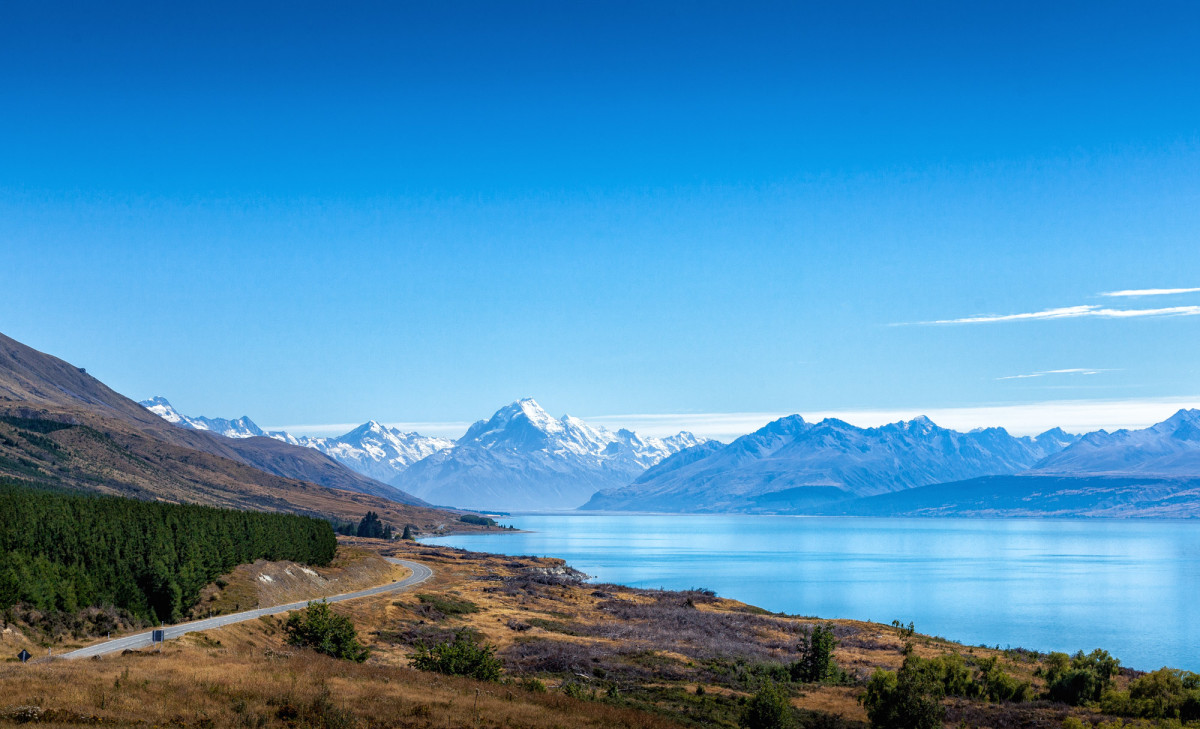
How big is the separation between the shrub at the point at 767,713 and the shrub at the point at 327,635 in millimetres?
20863

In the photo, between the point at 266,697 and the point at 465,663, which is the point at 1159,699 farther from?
the point at 266,697

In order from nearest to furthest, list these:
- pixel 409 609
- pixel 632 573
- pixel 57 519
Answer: pixel 57 519 < pixel 409 609 < pixel 632 573

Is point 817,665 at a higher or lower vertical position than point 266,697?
lower

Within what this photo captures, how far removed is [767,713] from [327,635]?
78.1ft

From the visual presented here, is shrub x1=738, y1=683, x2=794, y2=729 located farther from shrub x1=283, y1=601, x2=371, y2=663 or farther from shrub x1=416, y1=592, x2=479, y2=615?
shrub x1=416, y1=592, x2=479, y2=615

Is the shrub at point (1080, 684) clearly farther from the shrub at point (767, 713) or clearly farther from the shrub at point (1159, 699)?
the shrub at point (767, 713)

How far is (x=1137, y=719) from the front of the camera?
47375mm

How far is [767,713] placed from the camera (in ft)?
127

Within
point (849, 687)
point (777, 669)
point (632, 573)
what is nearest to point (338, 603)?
point (777, 669)

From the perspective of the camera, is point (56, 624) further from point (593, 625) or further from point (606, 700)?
point (593, 625)

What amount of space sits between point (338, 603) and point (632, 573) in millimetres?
124604

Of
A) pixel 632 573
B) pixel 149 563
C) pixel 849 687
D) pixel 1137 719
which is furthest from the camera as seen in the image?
pixel 632 573

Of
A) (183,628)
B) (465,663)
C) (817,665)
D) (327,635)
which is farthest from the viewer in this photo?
→ (817,665)

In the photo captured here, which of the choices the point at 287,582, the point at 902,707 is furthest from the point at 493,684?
the point at 287,582
